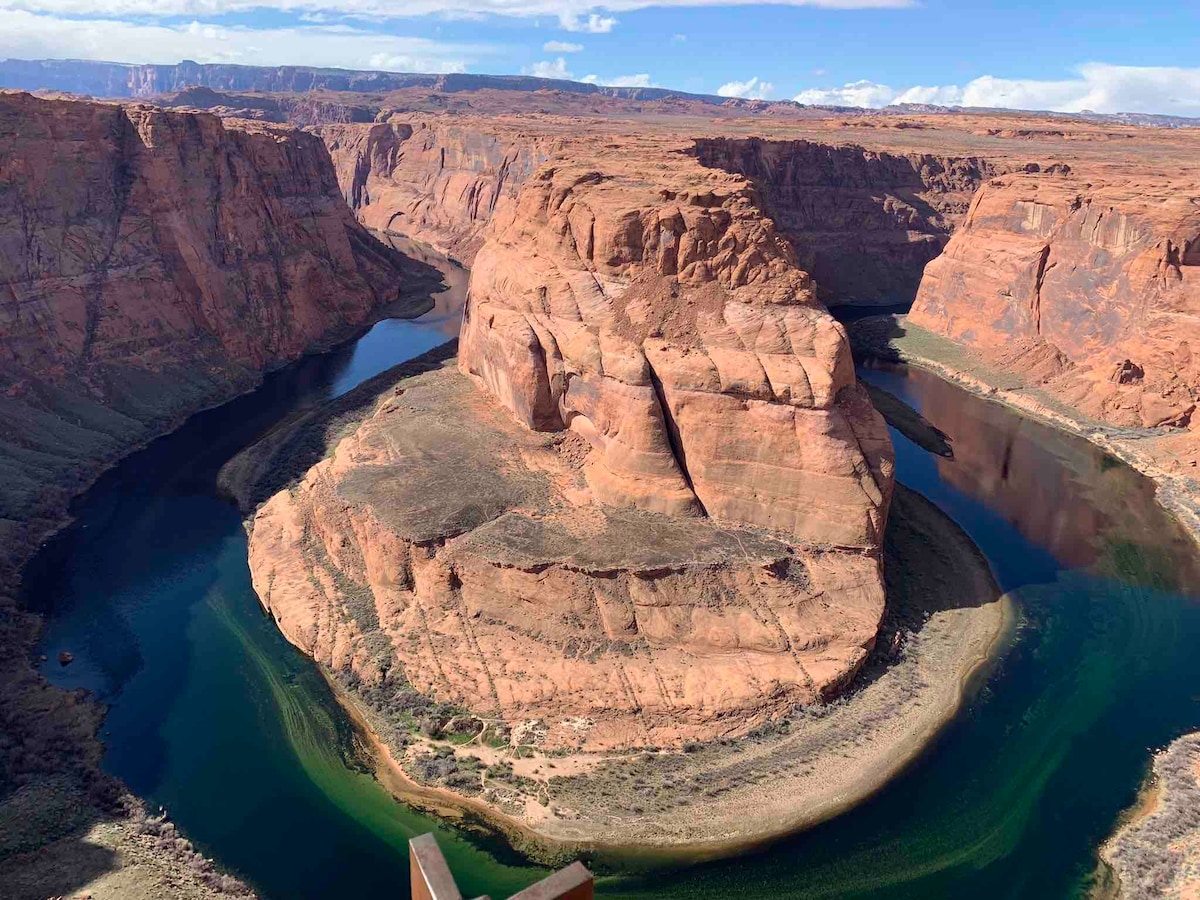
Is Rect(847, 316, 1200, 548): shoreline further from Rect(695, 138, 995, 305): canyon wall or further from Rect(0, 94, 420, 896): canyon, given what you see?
Rect(0, 94, 420, 896): canyon

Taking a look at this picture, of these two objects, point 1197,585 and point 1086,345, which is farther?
point 1086,345

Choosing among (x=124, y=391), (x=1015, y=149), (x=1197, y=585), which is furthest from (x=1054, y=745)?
Result: (x=1015, y=149)

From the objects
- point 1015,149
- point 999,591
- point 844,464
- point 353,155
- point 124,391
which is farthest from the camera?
point 353,155

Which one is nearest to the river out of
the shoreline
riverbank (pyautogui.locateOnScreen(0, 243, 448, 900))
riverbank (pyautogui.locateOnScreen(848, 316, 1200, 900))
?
riverbank (pyautogui.locateOnScreen(848, 316, 1200, 900))

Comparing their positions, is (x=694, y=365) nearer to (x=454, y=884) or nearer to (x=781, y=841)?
(x=781, y=841)

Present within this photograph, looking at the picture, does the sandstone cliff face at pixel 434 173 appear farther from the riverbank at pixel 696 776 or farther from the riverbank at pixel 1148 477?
the riverbank at pixel 696 776

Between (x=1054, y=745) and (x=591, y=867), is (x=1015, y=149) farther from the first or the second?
(x=591, y=867)
